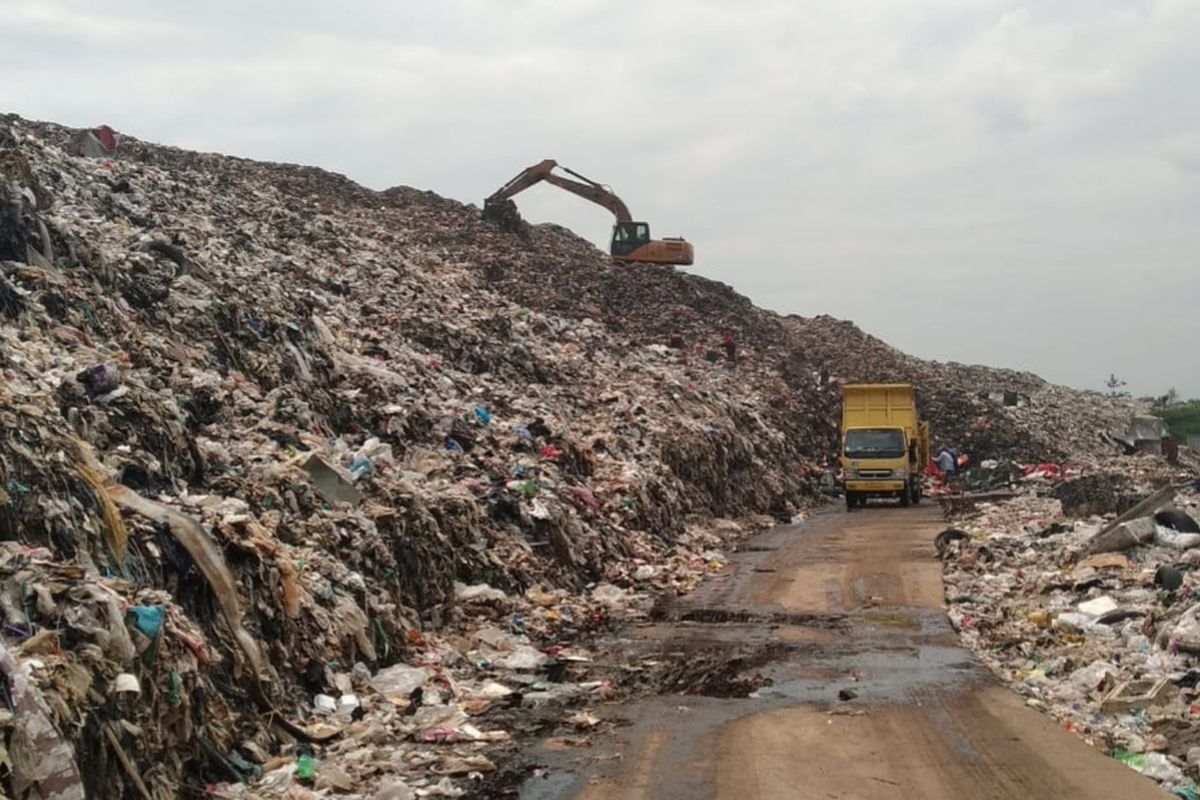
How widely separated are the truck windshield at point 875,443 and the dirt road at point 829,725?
35.0 ft

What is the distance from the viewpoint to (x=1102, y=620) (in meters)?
9.47

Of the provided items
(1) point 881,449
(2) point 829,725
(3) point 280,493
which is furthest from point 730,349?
(2) point 829,725

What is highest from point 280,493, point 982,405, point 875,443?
point 982,405

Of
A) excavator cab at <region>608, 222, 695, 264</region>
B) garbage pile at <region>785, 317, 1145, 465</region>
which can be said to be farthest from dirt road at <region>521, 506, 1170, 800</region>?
excavator cab at <region>608, 222, 695, 264</region>

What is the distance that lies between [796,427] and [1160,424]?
15.3 m

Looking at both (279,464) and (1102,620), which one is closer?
(1102,620)

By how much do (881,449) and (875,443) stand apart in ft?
0.59

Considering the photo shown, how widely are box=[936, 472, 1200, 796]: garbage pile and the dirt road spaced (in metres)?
0.29

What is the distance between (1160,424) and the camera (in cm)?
3534

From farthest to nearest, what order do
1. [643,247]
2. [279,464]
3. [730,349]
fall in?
[643,247], [730,349], [279,464]

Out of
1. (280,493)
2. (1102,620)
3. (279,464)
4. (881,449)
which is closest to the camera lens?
(280,493)

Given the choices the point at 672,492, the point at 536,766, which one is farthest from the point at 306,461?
the point at 672,492

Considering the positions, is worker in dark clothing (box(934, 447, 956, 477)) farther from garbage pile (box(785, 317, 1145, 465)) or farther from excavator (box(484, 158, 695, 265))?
excavator (box(484, 158, 695, 265))

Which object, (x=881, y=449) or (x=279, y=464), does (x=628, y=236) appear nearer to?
(x=881, y=449)
